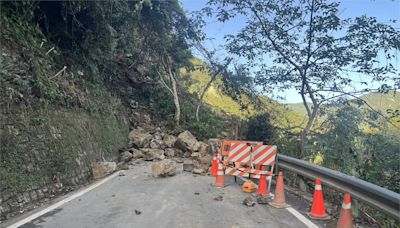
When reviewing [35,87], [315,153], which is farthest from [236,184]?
[35,87]

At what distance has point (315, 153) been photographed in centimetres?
974

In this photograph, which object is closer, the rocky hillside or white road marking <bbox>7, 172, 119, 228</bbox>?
white road marking <bbox>7, 172, 119, 228</bbox>

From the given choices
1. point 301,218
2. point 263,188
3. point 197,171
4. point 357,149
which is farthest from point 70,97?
point 357,149

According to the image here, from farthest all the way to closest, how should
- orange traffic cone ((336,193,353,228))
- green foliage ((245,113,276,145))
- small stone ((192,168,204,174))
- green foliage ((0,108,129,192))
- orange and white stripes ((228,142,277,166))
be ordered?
green foliage ((245,113,276,145)), small stone ((192,168,204,174)), orange and white stripes ((228,142,277,166)), green foliage ((0,108,129,192)), orange traffic cone ((336,193,353,228))

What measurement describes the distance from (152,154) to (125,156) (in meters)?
1.11

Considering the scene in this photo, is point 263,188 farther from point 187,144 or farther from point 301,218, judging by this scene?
point 187,144

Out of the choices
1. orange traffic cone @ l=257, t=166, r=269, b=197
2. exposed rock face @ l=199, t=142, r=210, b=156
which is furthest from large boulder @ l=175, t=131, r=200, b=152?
orange traffic cone @ l=257, t=166, r=269, b=197

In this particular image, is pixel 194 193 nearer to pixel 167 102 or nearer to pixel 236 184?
pixel 236 184

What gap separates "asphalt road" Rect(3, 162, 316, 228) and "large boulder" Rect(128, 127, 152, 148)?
667 centimetres

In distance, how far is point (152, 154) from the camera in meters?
13.8

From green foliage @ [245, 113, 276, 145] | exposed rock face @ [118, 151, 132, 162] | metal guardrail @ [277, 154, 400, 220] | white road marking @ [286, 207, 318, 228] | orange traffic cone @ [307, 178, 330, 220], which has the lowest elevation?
exposed rock face @ [118, 151, 132, 162]

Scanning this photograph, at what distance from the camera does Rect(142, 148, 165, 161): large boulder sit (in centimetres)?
1360

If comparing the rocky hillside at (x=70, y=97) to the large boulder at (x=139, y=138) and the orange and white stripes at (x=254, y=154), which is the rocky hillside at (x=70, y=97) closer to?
the large boulder at (x=139, y=138)

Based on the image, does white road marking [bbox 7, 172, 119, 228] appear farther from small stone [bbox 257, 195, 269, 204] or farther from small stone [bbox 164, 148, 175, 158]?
small stone [bbox 164, 148, 175, 158]
